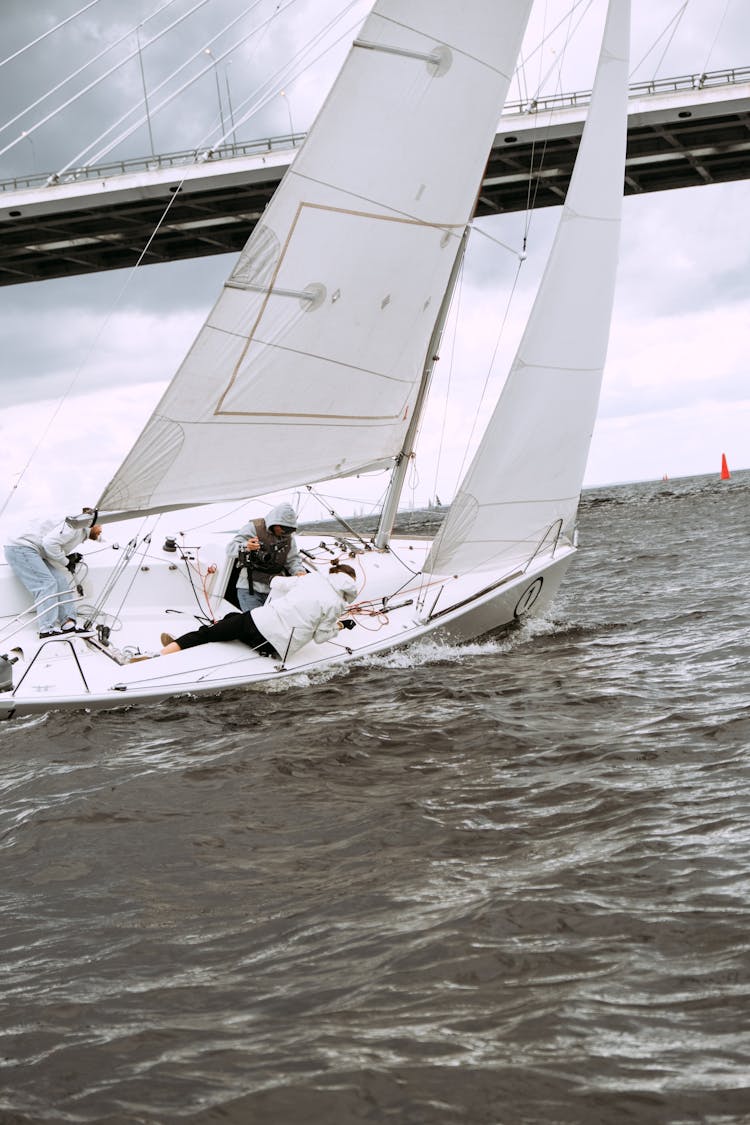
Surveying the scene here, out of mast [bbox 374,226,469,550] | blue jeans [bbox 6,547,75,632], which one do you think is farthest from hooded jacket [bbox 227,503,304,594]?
mast [bbox 374,226,469,550]

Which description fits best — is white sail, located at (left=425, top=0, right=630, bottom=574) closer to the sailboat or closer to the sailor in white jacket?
the sailboat

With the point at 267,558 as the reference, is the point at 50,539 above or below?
above

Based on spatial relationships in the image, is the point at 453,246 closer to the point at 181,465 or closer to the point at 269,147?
the point at 181,465

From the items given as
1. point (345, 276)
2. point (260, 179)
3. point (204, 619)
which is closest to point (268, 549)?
point (204, 619)

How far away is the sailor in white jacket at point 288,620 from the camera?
262 inches

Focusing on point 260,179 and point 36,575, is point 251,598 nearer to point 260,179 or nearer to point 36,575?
point 36,575

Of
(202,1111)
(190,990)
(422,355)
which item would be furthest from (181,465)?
(202,1111)

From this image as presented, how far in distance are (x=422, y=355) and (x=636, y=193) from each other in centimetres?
2628

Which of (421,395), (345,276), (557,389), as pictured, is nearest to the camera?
(345,276)

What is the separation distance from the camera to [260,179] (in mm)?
27094

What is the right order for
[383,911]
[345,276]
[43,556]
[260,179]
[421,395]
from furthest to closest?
1. [260,179]
2. [421,395]
3. [43,556]
4. [345,276]
5. [383,911]

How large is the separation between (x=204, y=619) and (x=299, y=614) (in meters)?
1.43

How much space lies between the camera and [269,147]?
88.7 ft

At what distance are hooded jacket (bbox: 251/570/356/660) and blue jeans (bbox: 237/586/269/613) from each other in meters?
0.93
